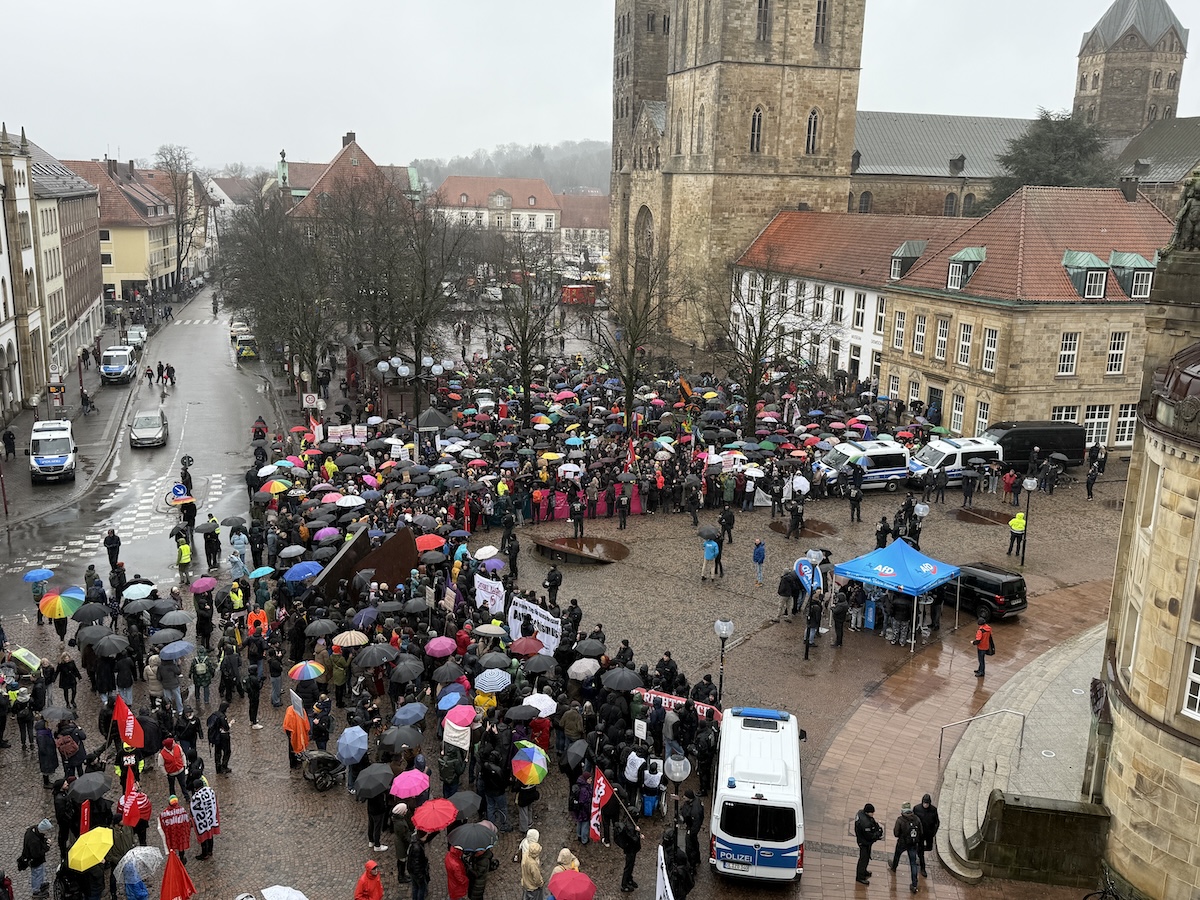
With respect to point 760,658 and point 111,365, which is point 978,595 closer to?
point 760,658

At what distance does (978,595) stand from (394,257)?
105ft

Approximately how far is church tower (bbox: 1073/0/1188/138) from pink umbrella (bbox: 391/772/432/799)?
9397 centimetres

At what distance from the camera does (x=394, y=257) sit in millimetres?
47906

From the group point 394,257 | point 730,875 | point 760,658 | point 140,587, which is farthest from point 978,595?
point 394,257

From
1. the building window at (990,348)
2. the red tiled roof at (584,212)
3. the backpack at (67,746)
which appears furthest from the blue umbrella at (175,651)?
the red tiled roof at (584,212)

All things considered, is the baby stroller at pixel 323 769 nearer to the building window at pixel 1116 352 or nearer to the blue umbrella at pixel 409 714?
the blue umbrella at pixel 409 714

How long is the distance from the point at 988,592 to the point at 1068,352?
19.5 metres

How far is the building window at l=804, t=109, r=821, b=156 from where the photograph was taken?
207ft

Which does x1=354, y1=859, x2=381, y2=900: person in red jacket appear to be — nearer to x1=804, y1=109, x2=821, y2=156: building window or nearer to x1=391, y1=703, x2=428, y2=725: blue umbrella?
x1=391, y1=703, x2=428, y2=725: blue umbrella

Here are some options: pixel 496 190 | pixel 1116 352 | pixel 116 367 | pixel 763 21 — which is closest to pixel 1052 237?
pixel 1116 352

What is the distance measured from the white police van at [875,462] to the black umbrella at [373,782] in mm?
22545

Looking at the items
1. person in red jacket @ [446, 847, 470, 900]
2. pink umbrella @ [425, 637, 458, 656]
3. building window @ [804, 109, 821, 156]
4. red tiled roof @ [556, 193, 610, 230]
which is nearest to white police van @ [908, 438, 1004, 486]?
pink umbrella @ [425, 637, 458, 656]

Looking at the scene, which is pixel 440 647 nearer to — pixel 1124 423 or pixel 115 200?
pixel 1124 423

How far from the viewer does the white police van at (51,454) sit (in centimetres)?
3491
